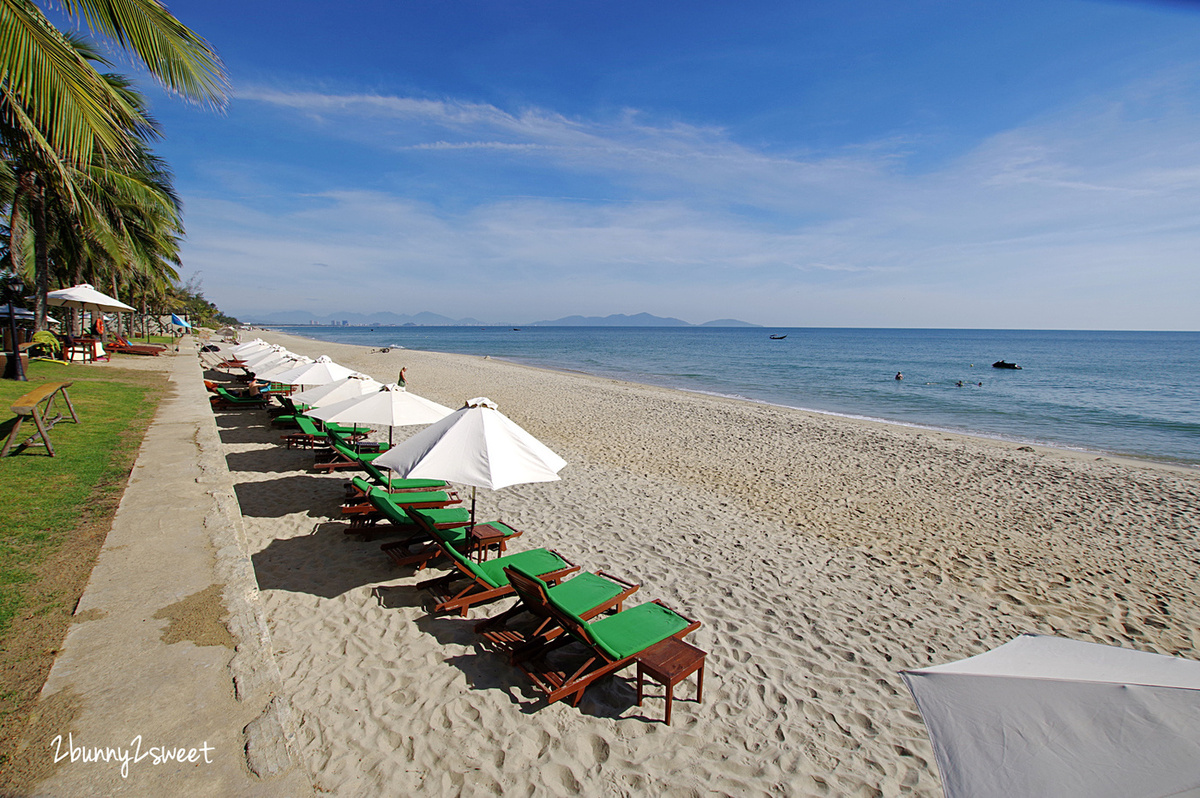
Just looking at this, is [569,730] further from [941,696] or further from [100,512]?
[100,512]

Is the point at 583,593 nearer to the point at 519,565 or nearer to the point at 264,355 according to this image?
the point at 519,565

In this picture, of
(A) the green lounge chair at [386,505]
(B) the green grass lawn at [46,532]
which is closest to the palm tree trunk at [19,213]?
(B) the green grass lawn at [46,532]

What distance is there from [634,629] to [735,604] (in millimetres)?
1713

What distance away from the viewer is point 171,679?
3.11 m

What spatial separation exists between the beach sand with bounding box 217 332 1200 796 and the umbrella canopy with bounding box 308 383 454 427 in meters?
1.35

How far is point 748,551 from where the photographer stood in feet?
22.4

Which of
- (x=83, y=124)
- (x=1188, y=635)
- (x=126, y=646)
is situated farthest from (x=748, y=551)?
(x=83, y=124)

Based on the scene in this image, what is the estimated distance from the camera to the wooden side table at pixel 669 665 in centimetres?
366

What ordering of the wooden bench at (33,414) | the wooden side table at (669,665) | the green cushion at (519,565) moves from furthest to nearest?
the wooden bench at (33,414) < the green cushion at (519,565) < the wooden side table at (669,665)

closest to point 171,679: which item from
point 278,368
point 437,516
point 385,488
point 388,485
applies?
point 437,516

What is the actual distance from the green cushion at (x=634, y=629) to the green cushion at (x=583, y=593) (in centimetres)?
15

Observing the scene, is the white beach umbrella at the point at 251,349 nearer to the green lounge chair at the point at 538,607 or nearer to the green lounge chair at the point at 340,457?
the green lounge chair at the point at 340,457

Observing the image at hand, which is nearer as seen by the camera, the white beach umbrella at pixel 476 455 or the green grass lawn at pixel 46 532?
the green grass lawn at pixel 46 532

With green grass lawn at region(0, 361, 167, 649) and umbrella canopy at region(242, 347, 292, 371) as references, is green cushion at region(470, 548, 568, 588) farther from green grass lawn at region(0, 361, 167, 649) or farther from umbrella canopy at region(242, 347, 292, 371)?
umbrella canopy at region(242, 347, 292, 371)
